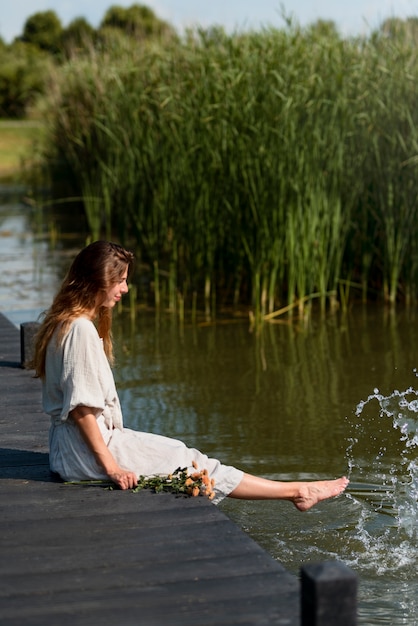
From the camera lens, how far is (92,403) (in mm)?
3496

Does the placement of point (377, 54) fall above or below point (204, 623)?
above

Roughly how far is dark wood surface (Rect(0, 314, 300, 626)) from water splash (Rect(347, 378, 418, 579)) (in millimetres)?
852

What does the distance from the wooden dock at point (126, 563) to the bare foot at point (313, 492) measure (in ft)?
1.66

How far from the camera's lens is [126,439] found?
3678mm

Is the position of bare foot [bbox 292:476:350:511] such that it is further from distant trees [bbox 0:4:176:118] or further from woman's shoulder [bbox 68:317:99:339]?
distant trees [bbox 0:4:176:118]

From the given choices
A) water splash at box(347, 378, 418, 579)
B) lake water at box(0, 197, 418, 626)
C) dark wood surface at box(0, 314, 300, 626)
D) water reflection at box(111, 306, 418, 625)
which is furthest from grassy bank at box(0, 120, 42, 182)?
dark wood surface at box(0, 314, 300, 626)

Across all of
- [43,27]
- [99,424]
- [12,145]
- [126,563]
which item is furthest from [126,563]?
[43,27]

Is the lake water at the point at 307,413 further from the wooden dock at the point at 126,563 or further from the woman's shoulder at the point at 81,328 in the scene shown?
the woman's shoulder at the point at 81,328

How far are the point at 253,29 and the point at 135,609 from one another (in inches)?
264

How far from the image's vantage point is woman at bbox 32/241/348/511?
139 inches

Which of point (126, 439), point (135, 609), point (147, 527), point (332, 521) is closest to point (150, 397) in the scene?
point (332, 521)

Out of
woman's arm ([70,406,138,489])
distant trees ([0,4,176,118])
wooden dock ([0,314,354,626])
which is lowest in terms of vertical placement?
wooden dock ([0,314,354,626])

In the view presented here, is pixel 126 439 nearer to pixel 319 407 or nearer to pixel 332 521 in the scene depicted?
pixel 332 521

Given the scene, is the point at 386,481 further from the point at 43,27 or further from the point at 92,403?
the point at 43,27
